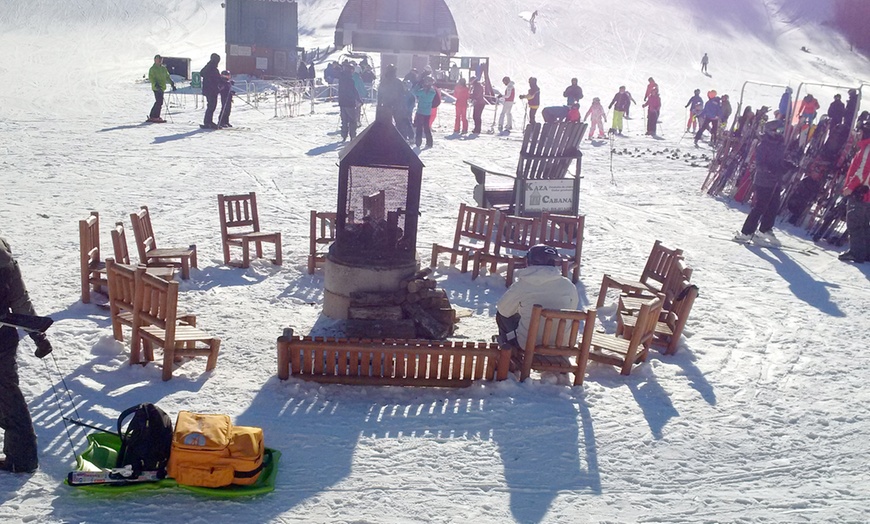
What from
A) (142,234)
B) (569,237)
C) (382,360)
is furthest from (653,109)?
(382,360)

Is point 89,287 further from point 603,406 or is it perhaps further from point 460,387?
point 603,406

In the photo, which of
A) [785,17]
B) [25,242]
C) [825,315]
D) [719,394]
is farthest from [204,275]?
[785,17]

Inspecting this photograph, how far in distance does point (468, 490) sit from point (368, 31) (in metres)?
32.8

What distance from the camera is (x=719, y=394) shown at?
679 cm

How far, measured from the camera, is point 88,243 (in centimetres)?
786

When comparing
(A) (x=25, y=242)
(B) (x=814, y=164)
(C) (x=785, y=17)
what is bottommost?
(A) (x=25, y=242)

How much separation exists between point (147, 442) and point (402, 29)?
108 feet

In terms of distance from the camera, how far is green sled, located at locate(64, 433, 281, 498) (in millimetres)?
4809

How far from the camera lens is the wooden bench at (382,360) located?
638 centimetres

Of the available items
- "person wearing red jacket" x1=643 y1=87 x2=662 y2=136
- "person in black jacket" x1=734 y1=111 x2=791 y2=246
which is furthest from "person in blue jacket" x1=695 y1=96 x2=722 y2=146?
"person in black jacket" x1=734 y1=111 x2=791 y2=246

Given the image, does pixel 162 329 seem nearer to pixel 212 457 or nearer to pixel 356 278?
pixel 356 278

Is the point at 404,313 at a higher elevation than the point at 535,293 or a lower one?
lower

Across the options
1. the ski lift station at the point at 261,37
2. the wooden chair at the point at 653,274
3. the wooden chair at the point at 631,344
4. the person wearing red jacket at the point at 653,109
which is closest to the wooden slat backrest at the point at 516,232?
the wooden chair at the point at 653,274

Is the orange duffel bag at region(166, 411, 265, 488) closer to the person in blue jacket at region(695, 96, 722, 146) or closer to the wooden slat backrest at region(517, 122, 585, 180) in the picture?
the wooden slat backrest at region(517, 122, 585, 180)
